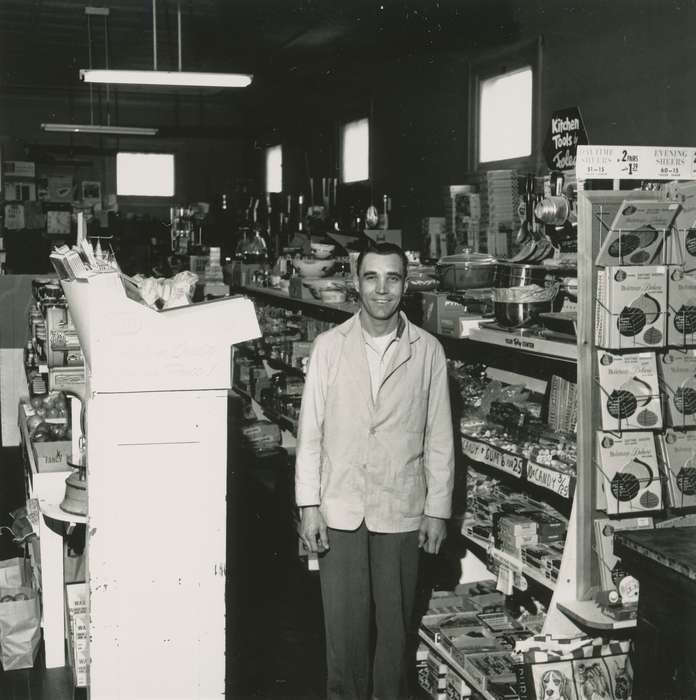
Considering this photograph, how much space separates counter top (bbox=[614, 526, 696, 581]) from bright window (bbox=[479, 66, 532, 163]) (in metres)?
4.49

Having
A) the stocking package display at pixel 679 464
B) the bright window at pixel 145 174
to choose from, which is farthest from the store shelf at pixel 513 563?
the bright window at pixel 145 174

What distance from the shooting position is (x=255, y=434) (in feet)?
21.5

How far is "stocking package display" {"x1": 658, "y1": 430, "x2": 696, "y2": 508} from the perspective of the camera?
2904 millimetres

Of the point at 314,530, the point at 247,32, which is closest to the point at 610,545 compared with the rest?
the point at 314,530

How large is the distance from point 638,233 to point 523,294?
0.52 meters

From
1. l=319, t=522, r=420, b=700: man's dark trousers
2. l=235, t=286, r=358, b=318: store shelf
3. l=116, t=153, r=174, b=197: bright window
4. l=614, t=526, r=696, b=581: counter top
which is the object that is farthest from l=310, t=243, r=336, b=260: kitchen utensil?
→ l=116, t=153, r=174, b=197: bright window

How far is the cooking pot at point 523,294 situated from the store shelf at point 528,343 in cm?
6

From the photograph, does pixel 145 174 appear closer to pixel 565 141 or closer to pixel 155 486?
pixel 565 141

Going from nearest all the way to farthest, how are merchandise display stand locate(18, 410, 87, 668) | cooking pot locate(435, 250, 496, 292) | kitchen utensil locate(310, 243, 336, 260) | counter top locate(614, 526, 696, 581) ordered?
counter top locate(614, 526, 696, 581) < cooking pot locate(435, 250, 496, 292) < merchandise display stand locate(18, 410, 87, 668) < kitchen utensil locate(310, 243, 336, 260)

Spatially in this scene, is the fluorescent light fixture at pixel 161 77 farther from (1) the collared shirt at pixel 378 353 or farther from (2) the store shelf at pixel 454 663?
(2) the store shelf at pixel 454 663

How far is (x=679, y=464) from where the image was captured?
2.91 m

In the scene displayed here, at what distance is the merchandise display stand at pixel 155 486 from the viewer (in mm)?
2920

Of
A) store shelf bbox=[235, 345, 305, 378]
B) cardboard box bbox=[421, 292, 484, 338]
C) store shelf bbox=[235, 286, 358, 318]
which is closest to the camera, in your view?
cardboard box bbox=[421, 292, 484, 338]

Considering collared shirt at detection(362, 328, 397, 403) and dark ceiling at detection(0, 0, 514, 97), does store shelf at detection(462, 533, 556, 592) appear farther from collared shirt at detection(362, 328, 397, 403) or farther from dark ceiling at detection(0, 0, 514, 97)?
dark ceiling at detection(0, 0, 514, 97)
